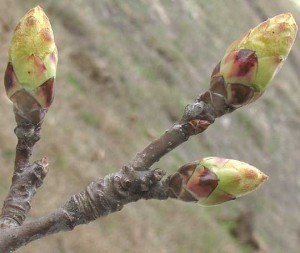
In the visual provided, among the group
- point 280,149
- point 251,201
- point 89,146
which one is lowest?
point 280,149

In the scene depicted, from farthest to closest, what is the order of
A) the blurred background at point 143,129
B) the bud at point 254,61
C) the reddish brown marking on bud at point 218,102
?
the blurred background at point 143,129, the reddish brown marking on bud at point 218,102, the bud at point 254,61

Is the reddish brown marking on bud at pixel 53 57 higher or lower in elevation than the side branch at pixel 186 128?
higher

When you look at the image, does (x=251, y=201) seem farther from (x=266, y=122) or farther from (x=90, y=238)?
(x=90, y=238)

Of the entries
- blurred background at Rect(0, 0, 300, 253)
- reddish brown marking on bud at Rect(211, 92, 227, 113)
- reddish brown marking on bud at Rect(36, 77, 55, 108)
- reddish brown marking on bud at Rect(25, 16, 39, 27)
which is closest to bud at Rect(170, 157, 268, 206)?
reddish brown marking on bud at Rect(211, 92, 227, 113)

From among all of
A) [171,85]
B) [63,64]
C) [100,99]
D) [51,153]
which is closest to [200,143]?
[171,85]

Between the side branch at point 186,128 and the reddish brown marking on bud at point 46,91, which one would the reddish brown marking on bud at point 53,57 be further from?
the side branch at point 186,128

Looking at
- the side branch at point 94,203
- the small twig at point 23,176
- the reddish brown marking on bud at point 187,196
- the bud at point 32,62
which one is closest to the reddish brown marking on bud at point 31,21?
the bud at point 32,62

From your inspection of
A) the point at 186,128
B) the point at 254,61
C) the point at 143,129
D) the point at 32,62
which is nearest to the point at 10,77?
the point at 32,62

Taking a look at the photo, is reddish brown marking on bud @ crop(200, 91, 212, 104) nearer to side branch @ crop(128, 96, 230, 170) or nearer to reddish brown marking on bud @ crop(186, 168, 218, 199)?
side branch @ crop(128, 96, 230, 170)

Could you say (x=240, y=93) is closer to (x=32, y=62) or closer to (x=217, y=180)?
(x=217, y=180)
